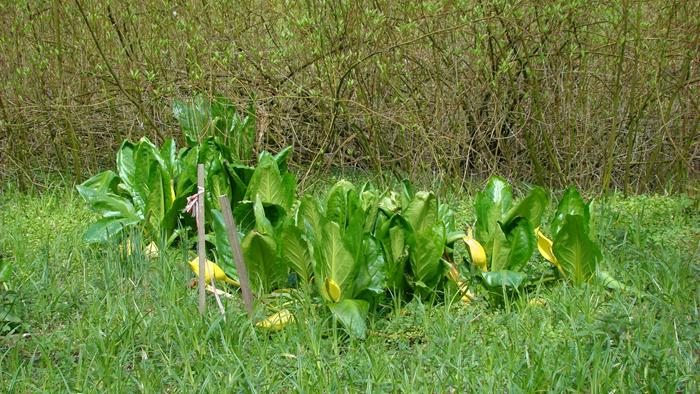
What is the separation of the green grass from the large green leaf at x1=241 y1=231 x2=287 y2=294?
0.15 meters

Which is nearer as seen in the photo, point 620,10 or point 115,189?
point 115,189

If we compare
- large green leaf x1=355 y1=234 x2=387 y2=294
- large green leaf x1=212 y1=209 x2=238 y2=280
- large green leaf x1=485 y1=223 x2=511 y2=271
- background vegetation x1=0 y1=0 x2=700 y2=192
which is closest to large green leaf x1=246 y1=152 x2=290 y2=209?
large green leaf x1=212 y1=209 x2=238 y2=280

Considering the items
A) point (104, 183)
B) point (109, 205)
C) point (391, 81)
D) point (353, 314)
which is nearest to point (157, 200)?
point (109, 205)

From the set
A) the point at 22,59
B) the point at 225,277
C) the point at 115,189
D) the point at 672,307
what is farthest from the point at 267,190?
the point at 22,59

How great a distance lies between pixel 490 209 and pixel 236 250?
3.86 ft

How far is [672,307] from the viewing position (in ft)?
10.2

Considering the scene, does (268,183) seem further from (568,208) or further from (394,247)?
(568,208)

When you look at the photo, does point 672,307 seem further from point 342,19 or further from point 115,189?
point 342,19

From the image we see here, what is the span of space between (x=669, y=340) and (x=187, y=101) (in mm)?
3827

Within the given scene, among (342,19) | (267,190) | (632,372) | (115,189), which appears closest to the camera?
(632,372)

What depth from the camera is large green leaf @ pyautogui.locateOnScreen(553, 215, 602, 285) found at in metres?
3.42

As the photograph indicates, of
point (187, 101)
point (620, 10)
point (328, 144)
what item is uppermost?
point (620, 10)

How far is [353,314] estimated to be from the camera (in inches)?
123

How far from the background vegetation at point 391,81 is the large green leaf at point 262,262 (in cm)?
215
